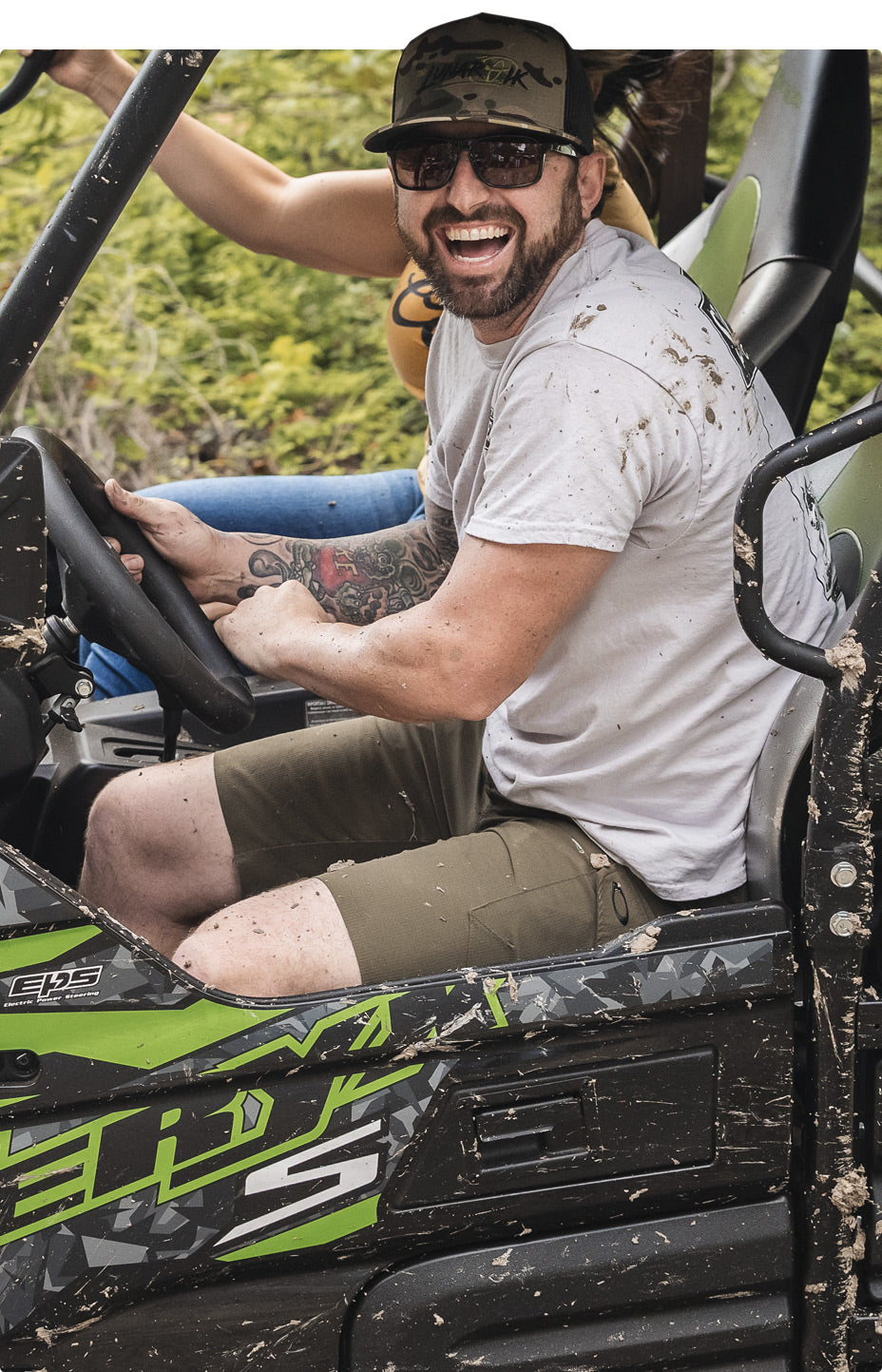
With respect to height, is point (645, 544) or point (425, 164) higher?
point (425, 164)

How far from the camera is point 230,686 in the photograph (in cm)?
155

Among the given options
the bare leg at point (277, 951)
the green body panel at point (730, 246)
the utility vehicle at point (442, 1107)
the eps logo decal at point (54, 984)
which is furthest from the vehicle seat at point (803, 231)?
the eps logo decal at point (54, 984)

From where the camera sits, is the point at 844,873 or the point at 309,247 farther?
the point at 309,247

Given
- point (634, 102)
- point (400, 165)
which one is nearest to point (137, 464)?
point (634, 102)

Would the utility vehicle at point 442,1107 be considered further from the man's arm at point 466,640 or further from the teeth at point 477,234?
the teeth at point 477,234

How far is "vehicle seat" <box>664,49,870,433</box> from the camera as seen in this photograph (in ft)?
7.67

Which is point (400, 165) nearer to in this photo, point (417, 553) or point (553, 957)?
point (417, 553)

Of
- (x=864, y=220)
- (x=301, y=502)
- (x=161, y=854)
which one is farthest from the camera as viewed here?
(x=864, y=220)

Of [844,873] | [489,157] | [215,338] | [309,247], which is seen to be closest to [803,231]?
[309,247]

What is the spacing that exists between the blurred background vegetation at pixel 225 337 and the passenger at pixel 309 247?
2.67 m

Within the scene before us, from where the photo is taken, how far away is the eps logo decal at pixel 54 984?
1231 mm

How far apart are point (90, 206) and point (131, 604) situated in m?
0.40

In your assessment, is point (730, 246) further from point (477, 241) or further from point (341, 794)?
point (341, 794)

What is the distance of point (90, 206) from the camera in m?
1.28
